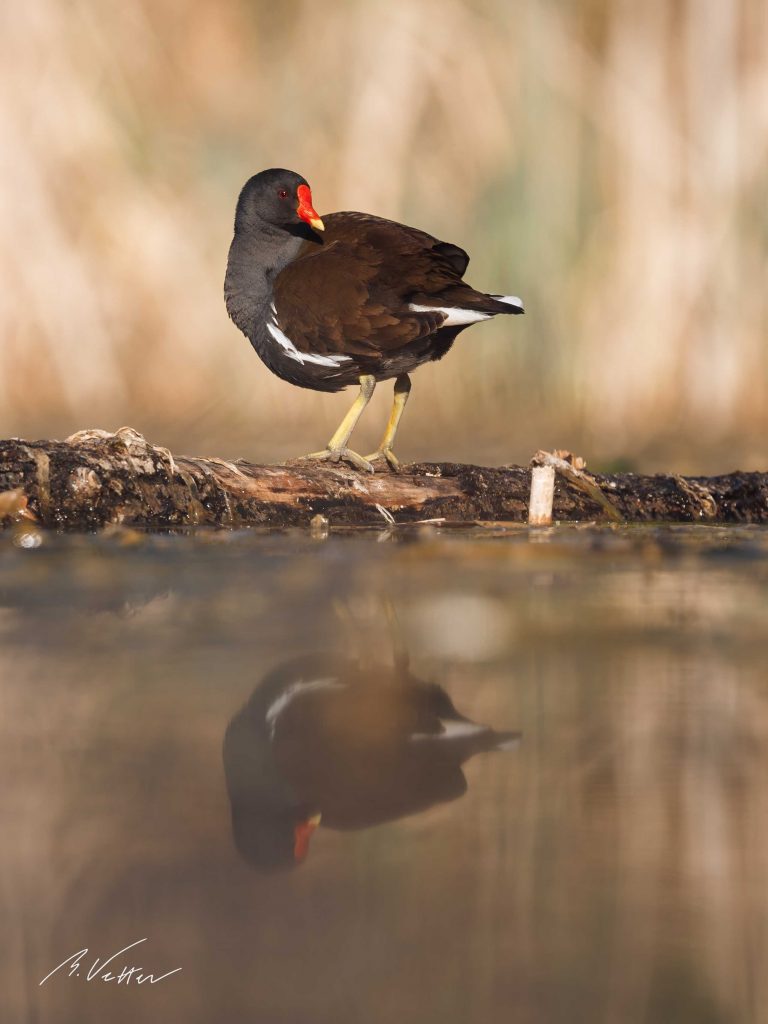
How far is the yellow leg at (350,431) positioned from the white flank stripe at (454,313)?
0.48 m

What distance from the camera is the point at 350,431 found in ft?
19.4

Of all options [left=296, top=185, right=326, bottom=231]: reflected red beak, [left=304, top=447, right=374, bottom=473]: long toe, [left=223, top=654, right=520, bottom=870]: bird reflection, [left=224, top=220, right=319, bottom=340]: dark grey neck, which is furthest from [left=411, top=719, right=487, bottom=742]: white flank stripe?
[left=296, top=185, right=326, bottom=231]: reflected red beak

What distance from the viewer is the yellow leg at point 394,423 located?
6.09m

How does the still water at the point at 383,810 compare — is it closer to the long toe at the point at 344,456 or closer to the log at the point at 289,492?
the log at the point at 289,492

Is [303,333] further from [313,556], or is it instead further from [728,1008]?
[728,1008]

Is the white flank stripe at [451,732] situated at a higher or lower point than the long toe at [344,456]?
lower

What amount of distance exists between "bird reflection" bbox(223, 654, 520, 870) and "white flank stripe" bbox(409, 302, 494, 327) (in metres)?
2.77

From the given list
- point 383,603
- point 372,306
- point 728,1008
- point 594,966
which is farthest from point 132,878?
point 372,306

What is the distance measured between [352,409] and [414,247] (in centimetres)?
76

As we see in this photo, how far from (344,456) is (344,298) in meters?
0.78

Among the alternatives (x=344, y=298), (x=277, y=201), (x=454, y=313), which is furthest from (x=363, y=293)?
(x=277, y=201)

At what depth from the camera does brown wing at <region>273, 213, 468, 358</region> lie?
552 centimetres
